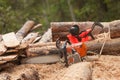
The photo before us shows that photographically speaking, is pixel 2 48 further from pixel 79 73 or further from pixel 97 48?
pixel 79 73

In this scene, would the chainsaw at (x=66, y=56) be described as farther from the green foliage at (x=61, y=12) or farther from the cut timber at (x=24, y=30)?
the green foliage at (x=61, y=12)

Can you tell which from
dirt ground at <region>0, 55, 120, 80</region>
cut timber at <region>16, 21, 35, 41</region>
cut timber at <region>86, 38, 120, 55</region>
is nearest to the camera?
dirt ground at <region>0, 55, 120, 80</region>

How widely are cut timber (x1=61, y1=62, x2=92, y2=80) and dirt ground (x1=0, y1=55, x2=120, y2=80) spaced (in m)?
0.33

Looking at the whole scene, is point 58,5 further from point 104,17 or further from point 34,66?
point 34,66

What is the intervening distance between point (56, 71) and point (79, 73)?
1753 mm

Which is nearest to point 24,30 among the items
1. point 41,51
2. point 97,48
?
point 41,51

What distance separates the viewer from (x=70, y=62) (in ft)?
28.7

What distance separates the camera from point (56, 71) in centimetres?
880

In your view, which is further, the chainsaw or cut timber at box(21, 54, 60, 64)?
cut timber at box(21, 54, 60, 64)

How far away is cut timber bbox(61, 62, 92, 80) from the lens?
6863 millimetres

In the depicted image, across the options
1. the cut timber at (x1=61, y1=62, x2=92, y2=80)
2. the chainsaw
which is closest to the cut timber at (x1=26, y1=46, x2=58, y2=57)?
the chainsaw

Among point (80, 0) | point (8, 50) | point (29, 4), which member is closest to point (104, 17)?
point (80, 0)

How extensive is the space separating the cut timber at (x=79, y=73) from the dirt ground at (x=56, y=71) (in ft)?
1.08

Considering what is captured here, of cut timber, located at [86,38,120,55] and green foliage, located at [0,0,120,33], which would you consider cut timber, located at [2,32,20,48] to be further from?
green foliage, located at [0,0,120,33]
